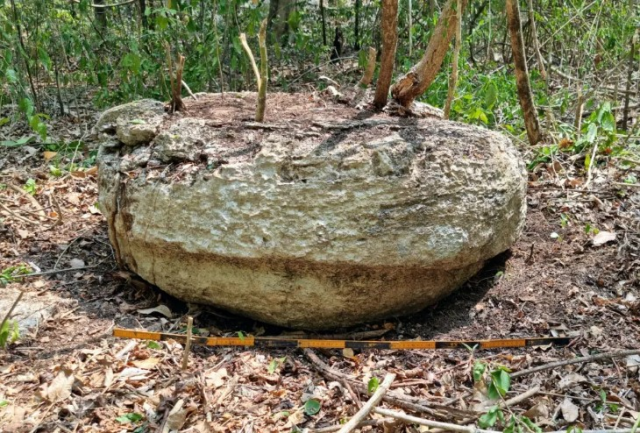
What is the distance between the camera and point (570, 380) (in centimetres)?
246

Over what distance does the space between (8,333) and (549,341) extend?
2.23 metres

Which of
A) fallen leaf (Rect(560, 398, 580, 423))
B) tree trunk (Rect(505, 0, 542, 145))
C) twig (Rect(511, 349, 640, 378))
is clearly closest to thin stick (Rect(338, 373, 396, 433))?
twig (Rect(511, 349, 640, 378))

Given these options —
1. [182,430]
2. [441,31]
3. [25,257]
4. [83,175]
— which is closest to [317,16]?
[83,175]

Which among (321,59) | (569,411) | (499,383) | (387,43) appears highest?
(387,43)

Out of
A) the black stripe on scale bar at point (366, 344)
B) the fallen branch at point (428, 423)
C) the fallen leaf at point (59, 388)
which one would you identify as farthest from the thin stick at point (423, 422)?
the fallen leaf at point (59, 388)

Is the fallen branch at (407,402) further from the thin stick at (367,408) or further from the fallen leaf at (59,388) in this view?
the fallen leaf at (59,388)

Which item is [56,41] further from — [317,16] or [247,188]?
[247,188]

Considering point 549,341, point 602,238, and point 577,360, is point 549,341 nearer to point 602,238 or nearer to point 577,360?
point 577,360

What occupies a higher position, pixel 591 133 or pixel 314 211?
pixel 314 211

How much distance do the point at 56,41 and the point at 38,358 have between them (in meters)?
4.08

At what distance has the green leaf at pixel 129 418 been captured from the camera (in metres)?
2.28

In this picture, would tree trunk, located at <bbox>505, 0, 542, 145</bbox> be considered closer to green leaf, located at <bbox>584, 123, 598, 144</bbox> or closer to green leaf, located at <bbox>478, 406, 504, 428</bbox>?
green leaf, located at <bbox>584, 123, 598, 144</bbox>

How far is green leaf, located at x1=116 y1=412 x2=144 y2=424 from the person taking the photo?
228cm

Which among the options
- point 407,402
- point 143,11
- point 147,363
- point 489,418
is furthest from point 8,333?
point 143,11
